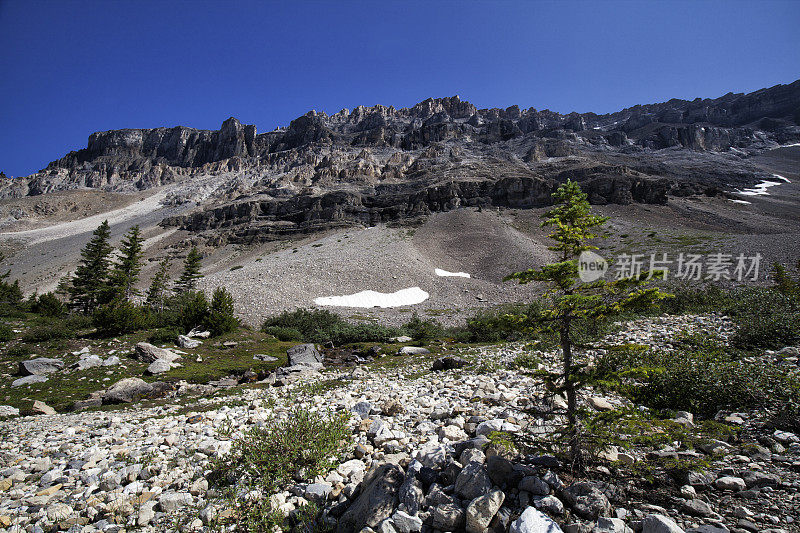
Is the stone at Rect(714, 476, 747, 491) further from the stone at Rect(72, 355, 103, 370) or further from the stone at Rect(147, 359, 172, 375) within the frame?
the stone at Rect(72, 355, 103, 370)

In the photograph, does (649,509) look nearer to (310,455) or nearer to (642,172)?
(310,455)

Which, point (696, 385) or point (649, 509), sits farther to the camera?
point (696, 385)

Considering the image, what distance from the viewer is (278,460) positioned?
4770mm

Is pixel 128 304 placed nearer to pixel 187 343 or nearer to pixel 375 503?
pixel 187 343

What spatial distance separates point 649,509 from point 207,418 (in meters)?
8.64

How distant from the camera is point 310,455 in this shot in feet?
16.2

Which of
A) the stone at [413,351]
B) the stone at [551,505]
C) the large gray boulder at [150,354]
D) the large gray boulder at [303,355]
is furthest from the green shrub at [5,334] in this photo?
the stone at [551,505]

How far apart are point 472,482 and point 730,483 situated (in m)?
2.84

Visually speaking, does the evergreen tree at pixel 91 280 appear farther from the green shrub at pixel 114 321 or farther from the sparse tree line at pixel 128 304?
the green shrub at pixel 114 321

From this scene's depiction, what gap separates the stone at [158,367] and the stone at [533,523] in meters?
15.2

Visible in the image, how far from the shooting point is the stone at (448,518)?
3.25 m

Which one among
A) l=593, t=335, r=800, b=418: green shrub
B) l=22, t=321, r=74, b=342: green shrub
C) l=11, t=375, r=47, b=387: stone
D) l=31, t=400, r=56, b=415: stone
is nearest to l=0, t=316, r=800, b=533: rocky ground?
l=593, t=335, r=800, b=418: green shrub

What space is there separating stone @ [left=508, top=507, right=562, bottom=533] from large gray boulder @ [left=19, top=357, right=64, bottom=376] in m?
18.0

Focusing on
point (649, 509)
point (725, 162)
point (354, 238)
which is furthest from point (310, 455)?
point (725, 162)
